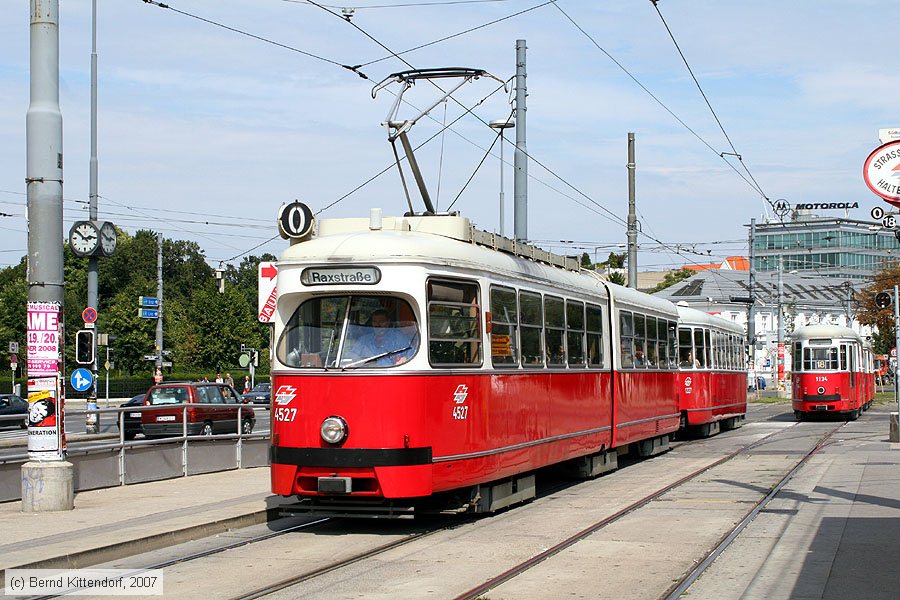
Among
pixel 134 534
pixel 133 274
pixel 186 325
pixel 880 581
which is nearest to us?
pixel 880 581

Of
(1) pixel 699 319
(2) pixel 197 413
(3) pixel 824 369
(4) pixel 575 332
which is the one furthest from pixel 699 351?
(4) pixel 575 332

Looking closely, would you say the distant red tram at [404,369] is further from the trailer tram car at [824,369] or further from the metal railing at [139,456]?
the trailer tram car at [824,369]

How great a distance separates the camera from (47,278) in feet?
47.2

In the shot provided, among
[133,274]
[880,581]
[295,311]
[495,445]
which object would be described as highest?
[133,274]

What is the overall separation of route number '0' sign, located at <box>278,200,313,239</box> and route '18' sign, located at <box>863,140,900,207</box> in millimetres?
5981

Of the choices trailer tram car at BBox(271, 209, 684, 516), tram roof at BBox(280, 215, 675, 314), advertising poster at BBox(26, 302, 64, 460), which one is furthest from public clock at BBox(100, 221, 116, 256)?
trailer tram car at BBox(271, 209, 684, 516)

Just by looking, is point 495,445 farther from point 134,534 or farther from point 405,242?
point 134,534

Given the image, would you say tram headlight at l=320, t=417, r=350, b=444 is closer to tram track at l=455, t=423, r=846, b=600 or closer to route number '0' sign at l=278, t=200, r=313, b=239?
tram track at l=455, t=423, r=846, b=600

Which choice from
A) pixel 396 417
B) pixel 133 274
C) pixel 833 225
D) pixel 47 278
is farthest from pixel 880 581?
pixel 833 225

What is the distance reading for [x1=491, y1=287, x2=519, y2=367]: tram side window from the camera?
1358 cm

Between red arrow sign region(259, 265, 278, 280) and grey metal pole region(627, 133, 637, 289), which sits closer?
red arrow sign region(259, 265, 278, 280)

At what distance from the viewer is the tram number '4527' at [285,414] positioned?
40.2 ft

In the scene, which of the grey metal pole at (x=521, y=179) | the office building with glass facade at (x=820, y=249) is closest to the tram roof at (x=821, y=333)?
the grey metal pole at (x=521, y=179)

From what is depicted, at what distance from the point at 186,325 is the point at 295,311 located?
79257 mm
